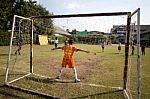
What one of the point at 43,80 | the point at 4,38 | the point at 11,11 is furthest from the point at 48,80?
the point at 11,11

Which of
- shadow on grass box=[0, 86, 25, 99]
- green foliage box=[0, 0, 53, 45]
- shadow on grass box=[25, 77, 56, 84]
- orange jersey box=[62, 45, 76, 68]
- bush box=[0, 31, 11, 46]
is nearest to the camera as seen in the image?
shadow on grass box=[0, 86, 25, 99]

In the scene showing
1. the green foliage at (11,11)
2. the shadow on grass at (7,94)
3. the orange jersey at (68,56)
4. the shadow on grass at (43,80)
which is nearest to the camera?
the shadow on grass at (7,94)

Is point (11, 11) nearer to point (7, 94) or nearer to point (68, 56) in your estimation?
point (68, 56)

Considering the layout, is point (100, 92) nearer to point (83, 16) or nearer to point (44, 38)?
point (83, 16)

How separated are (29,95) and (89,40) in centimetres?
829

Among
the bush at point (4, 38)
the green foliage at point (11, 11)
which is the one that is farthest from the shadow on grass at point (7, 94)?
the bush at point (4, 38)

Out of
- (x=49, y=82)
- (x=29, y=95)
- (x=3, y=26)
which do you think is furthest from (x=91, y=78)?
(x=3, y=26)

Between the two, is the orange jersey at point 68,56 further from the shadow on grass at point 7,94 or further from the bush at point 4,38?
the bush at point 4,38

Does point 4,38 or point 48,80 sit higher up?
point 4,38

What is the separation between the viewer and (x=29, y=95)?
9227 mm

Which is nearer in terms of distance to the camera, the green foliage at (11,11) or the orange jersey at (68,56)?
the orange jersey at (68,56)

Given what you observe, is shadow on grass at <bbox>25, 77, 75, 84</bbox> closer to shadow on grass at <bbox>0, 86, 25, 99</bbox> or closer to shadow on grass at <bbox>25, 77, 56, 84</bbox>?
shadow on grass at <bbox>25, 77, 56, 84</bbox>

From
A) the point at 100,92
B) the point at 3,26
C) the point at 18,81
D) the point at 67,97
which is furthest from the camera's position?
the point at 3,26

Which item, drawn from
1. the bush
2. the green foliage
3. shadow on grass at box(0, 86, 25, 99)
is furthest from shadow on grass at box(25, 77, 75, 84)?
the bush
